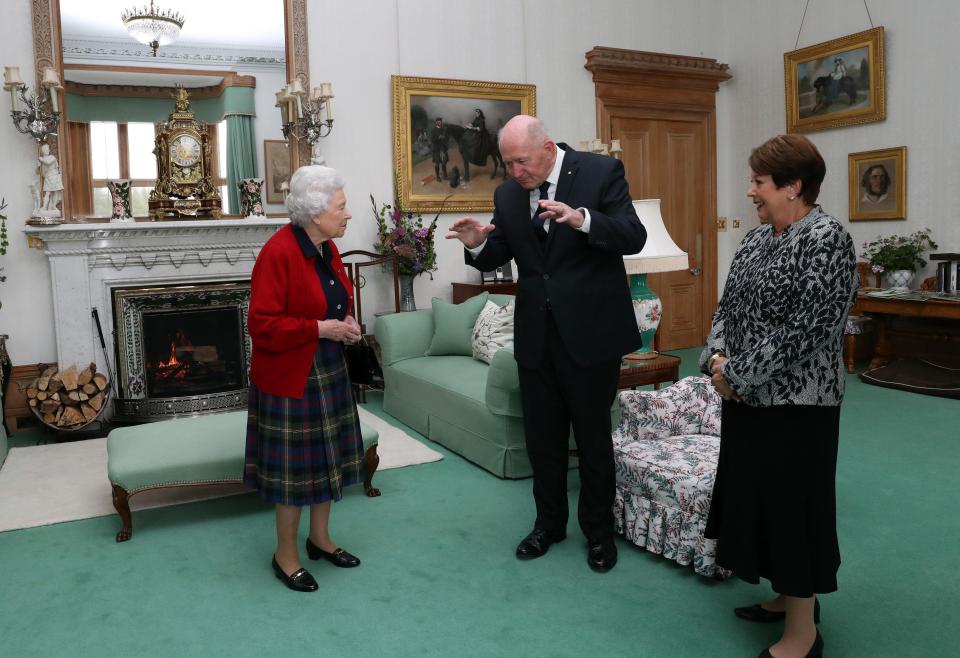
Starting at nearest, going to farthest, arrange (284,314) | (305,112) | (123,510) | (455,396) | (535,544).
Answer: (284,314) → (535,544) → (123,510) → (455,396) → (305,112)

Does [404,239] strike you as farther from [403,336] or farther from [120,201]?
[120,201]

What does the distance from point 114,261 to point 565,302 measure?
13.1 ft

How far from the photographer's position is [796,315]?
7.21 feet

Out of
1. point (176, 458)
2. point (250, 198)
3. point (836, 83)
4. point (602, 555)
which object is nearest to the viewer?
point (602, 555)

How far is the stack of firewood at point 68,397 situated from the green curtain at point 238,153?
5.33ft

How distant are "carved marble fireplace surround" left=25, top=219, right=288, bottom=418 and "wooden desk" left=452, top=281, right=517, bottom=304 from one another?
5.35 ft

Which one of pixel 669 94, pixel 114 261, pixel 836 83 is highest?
pixel 669 94

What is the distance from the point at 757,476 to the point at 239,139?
16.7 feet

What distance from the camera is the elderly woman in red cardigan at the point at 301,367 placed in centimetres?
286

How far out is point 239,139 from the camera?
6309mm

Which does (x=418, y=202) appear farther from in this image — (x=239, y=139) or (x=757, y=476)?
(x=757, y=476)

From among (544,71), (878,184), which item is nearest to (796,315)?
(878,184)

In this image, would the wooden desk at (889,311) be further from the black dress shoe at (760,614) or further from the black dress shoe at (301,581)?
the black dress shoe at (301,581)

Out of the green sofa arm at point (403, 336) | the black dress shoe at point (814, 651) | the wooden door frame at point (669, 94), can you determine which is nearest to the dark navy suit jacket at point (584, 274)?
the black dress shoe at point (814, 651)
